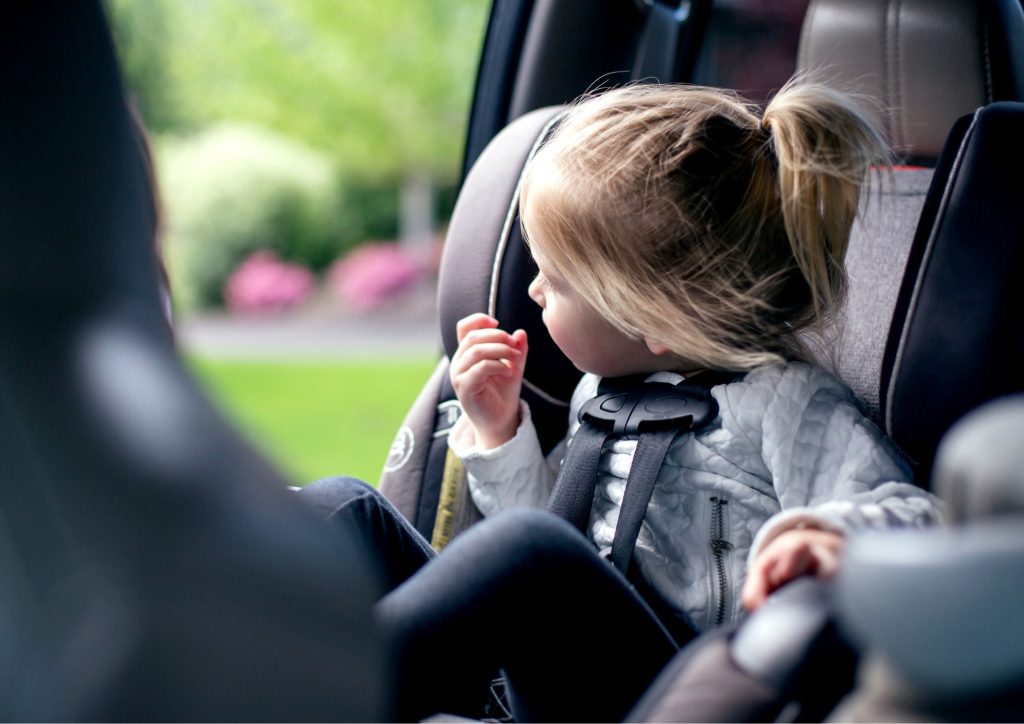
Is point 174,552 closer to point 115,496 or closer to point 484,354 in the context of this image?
point 115,496

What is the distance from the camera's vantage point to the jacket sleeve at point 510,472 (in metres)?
1.56

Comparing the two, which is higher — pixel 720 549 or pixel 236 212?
pixel 720 549

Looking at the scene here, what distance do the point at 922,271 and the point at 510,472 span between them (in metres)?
0.59

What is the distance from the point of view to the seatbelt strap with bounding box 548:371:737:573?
1348 mm

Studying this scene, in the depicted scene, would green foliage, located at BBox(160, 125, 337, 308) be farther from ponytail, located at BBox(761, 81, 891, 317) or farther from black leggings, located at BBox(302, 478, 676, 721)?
black leggings, located at BBox(302, 478, 676, 721)

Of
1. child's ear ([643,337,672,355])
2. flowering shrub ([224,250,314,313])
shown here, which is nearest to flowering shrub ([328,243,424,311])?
flowering shrub ([224,250,314,313])

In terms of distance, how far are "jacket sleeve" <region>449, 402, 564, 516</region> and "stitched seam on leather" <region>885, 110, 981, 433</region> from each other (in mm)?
473

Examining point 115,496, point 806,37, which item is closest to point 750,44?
point 806,37

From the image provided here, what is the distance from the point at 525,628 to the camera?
108cm

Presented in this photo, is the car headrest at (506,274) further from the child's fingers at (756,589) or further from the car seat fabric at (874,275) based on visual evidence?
the child's fingers at (756,589)

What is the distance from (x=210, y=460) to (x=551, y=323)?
78cm

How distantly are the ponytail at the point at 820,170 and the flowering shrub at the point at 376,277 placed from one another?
8090 mm

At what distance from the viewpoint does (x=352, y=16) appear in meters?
9.45

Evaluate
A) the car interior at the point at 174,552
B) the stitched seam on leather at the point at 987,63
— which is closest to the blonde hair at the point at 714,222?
the stitched seam on leather at the point at 987,63
